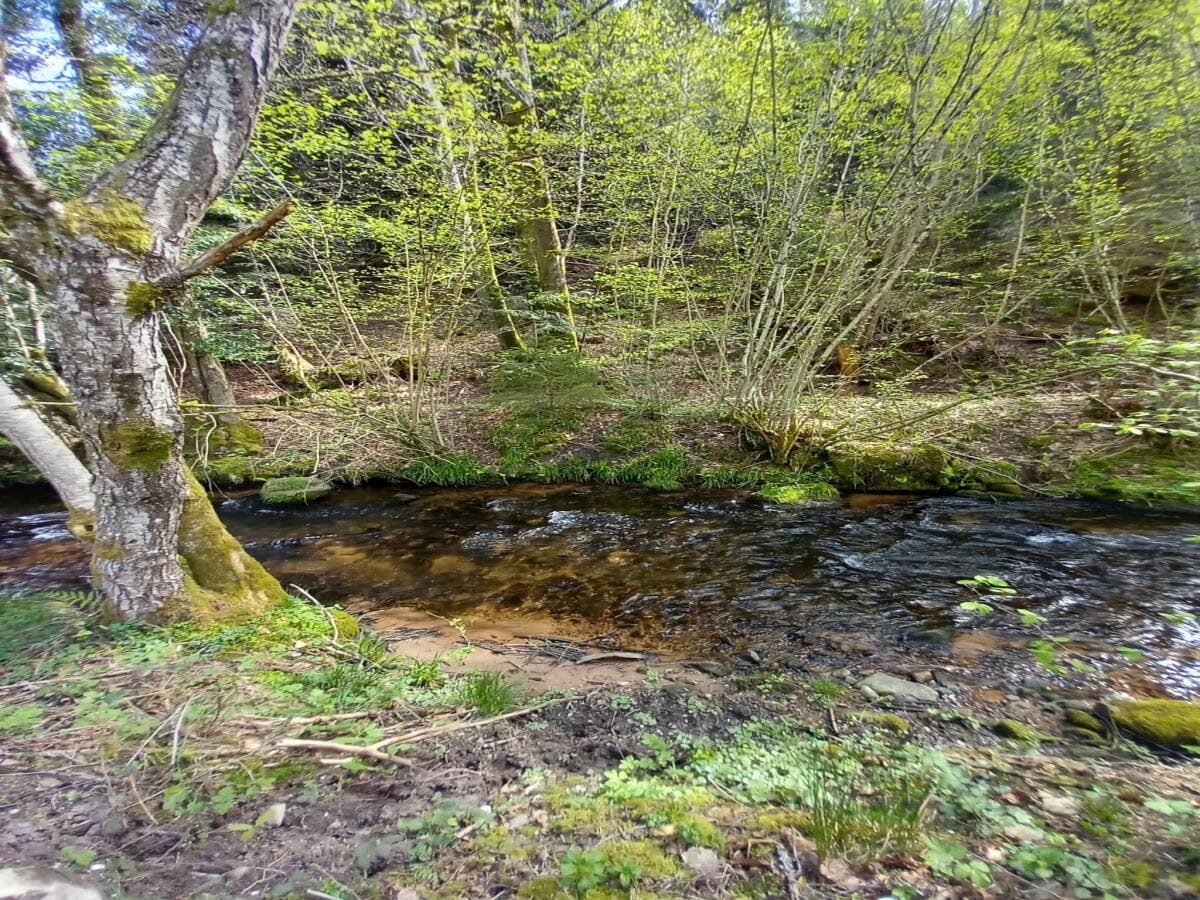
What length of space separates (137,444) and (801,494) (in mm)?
7594

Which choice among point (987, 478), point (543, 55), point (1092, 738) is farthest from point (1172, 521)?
point (543, 55)

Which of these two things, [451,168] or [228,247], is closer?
[228,247]

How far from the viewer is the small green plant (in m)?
2.99

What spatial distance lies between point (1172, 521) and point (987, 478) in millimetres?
1876

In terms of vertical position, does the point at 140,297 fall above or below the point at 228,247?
below

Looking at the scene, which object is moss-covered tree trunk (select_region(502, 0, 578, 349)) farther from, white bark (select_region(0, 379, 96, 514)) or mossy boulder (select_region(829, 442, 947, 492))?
white bark (select_region(0, 379, 96, 514))

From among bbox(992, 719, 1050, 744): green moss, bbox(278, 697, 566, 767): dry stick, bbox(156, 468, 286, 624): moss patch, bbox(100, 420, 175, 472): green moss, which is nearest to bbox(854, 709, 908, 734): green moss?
bbox(992, 719, 1050, 744): green moss

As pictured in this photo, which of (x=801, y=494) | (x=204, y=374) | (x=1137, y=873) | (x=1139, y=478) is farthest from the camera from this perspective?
(x=204, y=374)

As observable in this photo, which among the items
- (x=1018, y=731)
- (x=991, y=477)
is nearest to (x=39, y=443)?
(x=1018, y=731)

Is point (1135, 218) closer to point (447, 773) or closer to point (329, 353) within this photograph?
point (447, 773)

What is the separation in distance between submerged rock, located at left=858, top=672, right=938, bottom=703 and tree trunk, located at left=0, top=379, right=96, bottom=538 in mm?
5569

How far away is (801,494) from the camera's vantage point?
7.99 m

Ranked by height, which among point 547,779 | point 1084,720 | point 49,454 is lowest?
point 1084,720

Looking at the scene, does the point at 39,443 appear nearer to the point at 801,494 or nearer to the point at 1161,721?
the point at 1161,721
